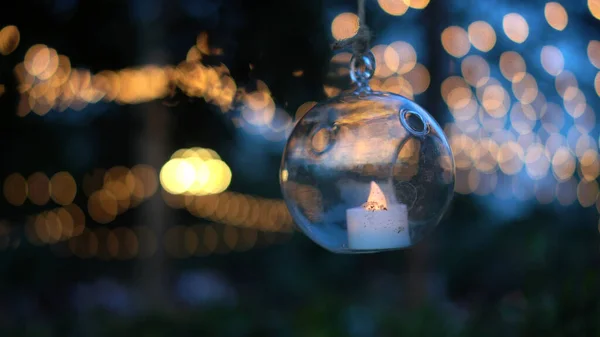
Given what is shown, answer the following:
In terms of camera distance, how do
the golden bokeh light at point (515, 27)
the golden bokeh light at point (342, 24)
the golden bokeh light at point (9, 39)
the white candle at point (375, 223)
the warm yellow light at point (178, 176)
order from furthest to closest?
1. the warm yellow light at point (178, 176)
2. the golden bokeh light at point (515, 27)
3. the golden bokeh light at point (9, 39)
4. the golden bokeh light at point (342, 24)
5. the white candle at point (375, 223)

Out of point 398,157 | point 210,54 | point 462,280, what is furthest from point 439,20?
point 462,280

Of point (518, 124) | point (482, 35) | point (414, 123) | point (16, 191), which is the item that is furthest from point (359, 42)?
point (16, 191)

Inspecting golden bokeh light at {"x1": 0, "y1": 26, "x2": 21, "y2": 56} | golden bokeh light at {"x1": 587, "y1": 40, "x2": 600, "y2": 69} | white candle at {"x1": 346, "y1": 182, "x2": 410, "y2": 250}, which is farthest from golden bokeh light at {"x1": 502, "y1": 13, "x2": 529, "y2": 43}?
white candle at {"x1": 346, "y1": 182, "x2": 410, "y2": 250}

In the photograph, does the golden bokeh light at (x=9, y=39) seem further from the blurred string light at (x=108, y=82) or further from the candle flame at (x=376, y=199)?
the candle flame at (x=376, y=199)

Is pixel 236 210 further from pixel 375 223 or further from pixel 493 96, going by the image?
pixel 375 223

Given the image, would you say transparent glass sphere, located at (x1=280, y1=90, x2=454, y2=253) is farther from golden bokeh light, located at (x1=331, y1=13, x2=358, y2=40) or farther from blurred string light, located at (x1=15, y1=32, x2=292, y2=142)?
golden bokeh light, located at (x1=331, y1=13, x2=358, y2=40)

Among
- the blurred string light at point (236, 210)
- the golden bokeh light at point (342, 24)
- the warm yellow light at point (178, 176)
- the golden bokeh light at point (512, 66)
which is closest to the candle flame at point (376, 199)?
the golden bokeh light at point (342, 24)
